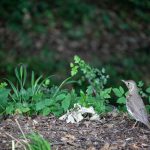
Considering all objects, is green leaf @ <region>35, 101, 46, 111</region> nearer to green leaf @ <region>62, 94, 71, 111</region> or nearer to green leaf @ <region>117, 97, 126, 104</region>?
green leaf @ <region>62, 94, 71, 111</region>

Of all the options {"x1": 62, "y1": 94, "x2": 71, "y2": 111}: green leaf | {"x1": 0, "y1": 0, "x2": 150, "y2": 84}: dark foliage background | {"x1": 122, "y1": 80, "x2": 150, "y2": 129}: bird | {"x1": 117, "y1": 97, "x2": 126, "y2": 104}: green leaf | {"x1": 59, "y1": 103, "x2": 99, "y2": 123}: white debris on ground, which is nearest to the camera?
{"x1": 122, "y1": 80, "x2": 150, "y2": 129}: bird

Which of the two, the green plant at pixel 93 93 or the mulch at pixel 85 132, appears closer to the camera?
the mulch at pixel 85 132

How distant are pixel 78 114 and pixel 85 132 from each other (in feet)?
1.06

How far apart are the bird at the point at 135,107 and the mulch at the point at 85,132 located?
0.17m

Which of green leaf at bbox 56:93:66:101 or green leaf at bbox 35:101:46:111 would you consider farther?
green leaf at bbox 56:93:66:101

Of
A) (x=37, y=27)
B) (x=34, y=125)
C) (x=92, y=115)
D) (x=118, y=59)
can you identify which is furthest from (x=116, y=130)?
(x=37, y=27)

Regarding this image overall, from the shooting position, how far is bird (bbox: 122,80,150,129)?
661cm

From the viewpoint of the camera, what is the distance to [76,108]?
7035 millimetres

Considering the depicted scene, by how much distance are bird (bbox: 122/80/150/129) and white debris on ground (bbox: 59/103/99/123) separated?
41cm

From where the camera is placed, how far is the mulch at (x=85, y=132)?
247 inches

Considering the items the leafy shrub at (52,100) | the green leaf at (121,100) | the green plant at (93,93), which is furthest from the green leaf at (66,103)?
the green leaf at (121,100)

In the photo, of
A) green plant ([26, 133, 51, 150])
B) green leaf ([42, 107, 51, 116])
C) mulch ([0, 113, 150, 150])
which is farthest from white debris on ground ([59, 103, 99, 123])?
green plant ([26, 133, 51, 150])

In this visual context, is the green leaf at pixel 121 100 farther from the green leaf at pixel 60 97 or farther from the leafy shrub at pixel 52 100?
the green leaf at pixel 60 97

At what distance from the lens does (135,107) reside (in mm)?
6695
